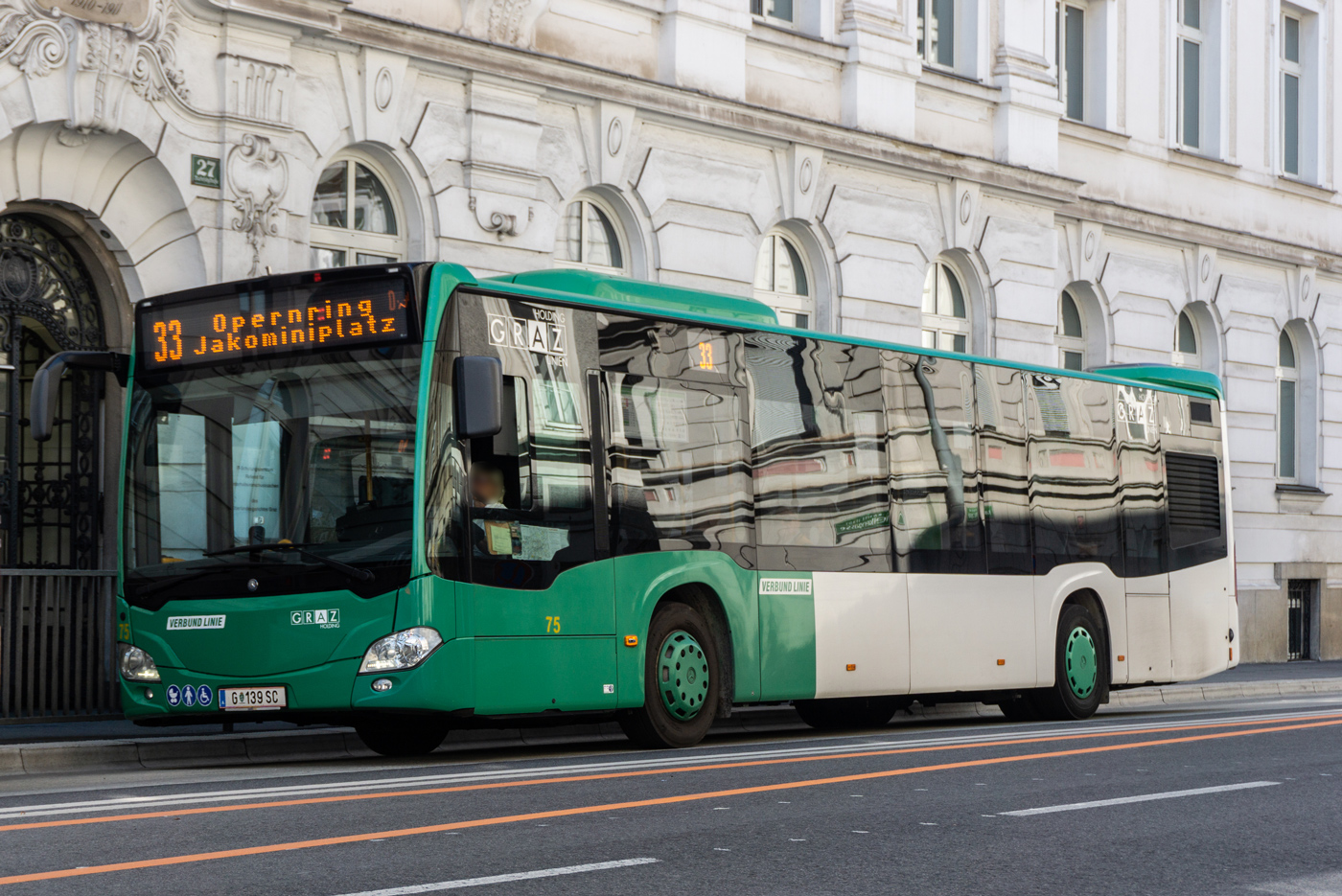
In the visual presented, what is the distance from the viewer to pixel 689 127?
64.8ft

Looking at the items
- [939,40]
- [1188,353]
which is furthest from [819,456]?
[1188,353]

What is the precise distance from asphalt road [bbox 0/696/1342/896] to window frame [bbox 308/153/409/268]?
6.52 metres

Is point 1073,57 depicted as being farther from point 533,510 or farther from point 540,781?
point 540,781

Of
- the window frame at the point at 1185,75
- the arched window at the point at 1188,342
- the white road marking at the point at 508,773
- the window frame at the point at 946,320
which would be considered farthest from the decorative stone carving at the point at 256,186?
Answer: the window frame at the point at 1185,75

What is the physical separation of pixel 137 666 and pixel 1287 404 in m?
23.1

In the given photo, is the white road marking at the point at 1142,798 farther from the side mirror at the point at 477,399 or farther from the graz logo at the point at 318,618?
the graz logo at the point at 318,618

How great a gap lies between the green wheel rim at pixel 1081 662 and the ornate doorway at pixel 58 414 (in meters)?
8.59

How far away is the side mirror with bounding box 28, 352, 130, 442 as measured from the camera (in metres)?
10.8

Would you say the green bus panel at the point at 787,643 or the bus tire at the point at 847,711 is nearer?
the green bus panel at the point at 787,643

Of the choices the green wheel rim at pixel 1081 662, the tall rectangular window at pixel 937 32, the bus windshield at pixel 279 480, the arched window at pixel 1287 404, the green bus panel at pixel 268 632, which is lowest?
the green wheel rim at pixel 1081 662

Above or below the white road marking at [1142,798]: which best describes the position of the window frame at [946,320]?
above

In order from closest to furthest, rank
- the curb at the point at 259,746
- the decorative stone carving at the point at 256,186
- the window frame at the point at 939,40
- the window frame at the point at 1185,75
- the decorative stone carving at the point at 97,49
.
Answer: the curb at the point at 259,746 < the decorative stone carving at the point at 97,49 < the decorative stone carving at the point at 256,186 < the window frame at the point at 939,40 < the window frame at the point at 1185,75

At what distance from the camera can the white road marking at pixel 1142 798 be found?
8344 mm

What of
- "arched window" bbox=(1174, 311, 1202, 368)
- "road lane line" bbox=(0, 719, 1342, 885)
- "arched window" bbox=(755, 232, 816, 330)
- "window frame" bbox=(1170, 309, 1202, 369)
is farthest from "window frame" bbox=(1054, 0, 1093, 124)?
"road lane line" bbox=(0, 719, 1342, 885)
